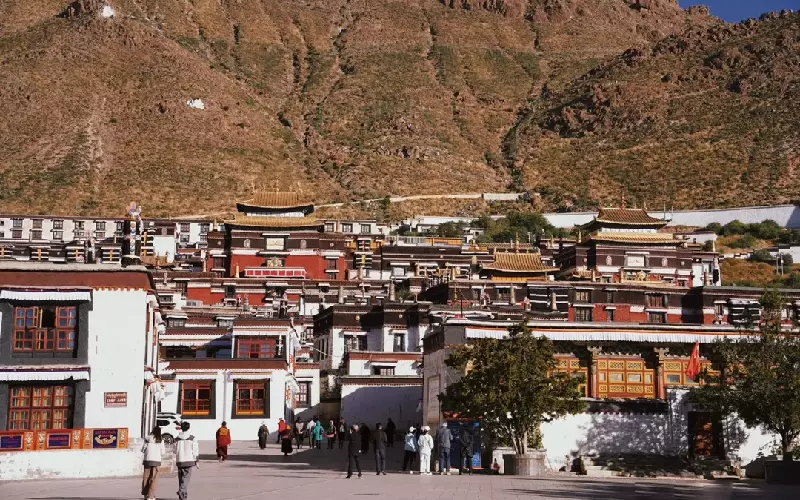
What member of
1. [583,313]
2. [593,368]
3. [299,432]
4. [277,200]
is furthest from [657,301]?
[593,368]

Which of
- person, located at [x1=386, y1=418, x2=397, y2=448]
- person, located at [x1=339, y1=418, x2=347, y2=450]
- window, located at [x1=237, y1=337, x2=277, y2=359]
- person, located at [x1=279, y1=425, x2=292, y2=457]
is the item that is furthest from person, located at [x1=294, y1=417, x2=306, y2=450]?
person, located at [x1=279, y1=425, x2=292, y2=457]

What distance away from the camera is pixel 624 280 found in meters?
92.0

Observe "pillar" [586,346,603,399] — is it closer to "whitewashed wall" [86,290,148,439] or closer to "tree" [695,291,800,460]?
"tree" [695,291,800,460]

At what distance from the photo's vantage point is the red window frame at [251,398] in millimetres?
56531

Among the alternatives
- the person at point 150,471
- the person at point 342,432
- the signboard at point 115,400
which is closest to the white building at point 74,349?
the signboard at point 115,400

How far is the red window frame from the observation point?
56531mm

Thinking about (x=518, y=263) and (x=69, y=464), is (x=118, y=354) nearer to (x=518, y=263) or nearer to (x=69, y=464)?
(x=69, y=464)

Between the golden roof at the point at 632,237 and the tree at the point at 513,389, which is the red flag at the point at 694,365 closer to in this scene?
the tree at the point at 513,389

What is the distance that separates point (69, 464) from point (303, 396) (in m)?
30.7

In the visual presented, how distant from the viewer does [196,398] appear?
184 feet

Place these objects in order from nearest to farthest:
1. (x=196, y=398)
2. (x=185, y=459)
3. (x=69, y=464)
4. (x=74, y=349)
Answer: (x=185, y=459), (x=69, y=464), (x=74, y=349), (x=196, y=398)

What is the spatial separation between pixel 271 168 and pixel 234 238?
51.9 meters

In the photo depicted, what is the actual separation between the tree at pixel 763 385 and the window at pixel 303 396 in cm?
2861

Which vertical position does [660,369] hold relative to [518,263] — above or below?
below
